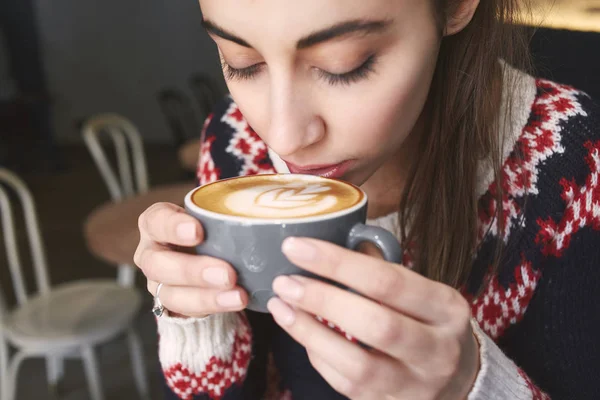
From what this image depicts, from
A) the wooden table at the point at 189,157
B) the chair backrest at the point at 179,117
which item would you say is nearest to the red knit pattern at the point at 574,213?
the wooden table at the point at 189,157

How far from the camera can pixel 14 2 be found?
606 cm

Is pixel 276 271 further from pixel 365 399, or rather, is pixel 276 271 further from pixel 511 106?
pixel 511 106

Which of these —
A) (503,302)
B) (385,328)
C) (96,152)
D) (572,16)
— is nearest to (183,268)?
(385,328)

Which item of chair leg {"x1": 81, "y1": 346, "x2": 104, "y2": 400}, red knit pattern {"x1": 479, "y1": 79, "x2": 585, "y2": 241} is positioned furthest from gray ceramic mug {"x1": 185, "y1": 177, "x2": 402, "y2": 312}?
chair leg {"x1": 81, "y1": 346, "x2": 104, "y2": 400}

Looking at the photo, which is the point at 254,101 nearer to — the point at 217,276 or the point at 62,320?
the point at 217,276

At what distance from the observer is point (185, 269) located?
0.56 meters

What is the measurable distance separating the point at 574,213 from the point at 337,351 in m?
0.57

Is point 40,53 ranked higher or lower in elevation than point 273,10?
lower

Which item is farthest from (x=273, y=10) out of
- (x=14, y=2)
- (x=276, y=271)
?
(x=14, y=2)

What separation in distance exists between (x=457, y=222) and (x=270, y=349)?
0.44 meters

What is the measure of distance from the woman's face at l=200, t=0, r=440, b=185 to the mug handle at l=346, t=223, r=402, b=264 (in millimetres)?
174

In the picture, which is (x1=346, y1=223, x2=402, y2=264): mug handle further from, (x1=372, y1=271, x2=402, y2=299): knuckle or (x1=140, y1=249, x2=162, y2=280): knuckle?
(x1=140, y1=249, x2=162, y2=280): knuckle

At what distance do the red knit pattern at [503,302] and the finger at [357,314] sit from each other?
0.49m

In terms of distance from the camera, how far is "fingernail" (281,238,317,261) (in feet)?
1.57
